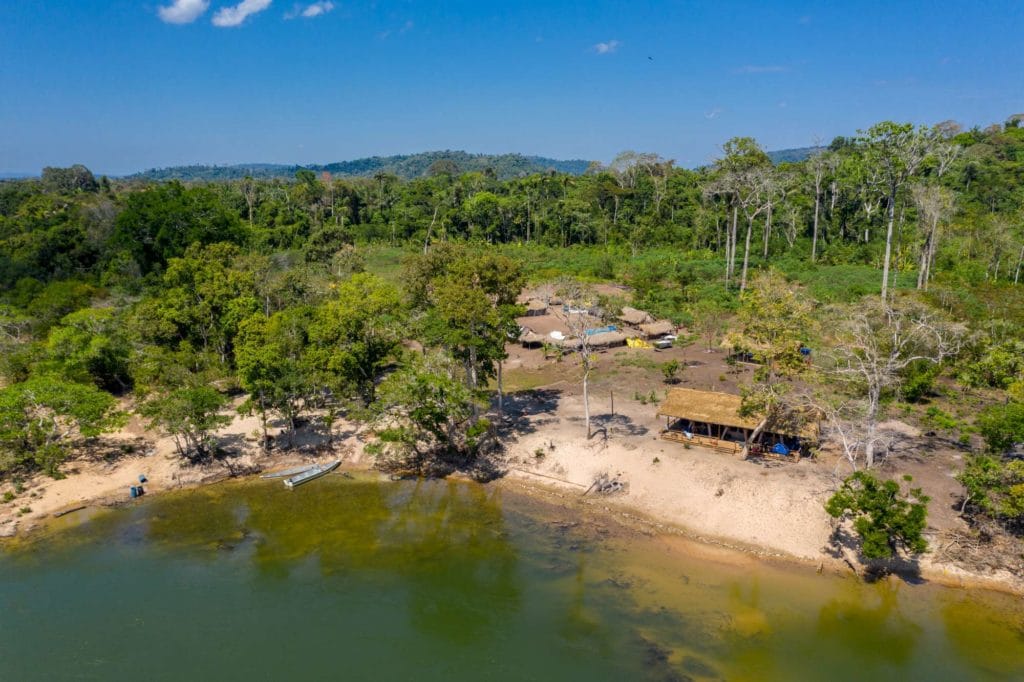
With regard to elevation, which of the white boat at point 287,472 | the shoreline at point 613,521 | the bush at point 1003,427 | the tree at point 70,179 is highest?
the tree at point 70,179

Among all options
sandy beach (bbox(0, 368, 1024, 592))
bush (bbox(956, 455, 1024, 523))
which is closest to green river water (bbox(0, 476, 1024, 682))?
sandy beach (bbox(0, 368, 1024, 592))

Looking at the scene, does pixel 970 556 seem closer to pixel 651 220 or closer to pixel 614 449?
pixel 614 449

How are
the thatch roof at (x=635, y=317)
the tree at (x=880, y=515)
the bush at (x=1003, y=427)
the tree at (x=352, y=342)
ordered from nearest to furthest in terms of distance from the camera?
the tree at (x=880, y=515), the bush at (x=1003, y=427), the tree at (x=352, y=342), the thatch roof at (x=635, y=317)

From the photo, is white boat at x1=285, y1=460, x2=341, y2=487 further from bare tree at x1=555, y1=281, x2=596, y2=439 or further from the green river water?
bare tree at x1=555, y1=281, x2=596, y2=439

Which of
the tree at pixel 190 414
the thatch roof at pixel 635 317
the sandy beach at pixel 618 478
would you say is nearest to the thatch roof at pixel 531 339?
the thatch roof at pixel 635 317

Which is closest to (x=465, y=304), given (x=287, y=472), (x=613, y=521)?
(x=613, y=521)

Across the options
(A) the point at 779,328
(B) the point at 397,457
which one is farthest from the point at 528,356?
(A) the point at 779,328

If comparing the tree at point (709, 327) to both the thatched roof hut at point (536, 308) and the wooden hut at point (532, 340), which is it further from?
the thatched roof hut at point (536, 308)
